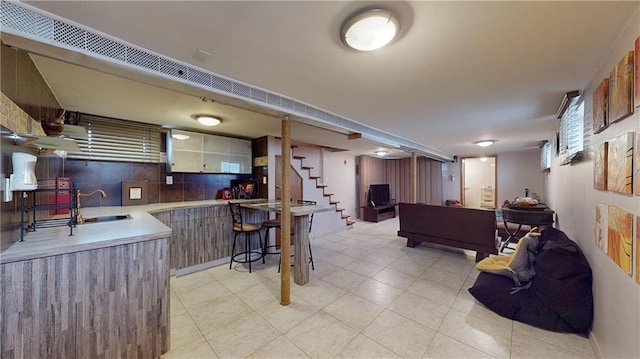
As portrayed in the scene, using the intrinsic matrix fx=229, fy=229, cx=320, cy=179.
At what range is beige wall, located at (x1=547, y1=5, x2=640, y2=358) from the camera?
121 cm

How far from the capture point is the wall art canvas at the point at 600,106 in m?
1.54

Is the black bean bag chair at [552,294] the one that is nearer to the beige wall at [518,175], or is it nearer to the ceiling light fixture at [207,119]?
the ceiling light fixture at [207,119]

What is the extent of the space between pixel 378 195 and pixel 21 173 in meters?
7.38

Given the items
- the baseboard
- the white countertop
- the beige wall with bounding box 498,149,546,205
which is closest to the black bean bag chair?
the baseboard

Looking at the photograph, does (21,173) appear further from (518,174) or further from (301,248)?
(518,174)

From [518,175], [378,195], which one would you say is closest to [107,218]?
[378,195]

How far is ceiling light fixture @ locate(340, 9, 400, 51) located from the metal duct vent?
107 cm

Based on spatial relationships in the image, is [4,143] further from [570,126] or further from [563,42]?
[570,126]

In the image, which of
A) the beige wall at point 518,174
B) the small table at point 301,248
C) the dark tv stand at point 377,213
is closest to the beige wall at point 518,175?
the beige wall at point 518,174

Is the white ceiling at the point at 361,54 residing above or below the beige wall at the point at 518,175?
above

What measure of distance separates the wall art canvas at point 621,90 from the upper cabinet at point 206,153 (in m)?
4.38

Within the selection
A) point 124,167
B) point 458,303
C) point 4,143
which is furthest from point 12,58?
point 458,303

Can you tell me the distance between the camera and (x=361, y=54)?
160 cm

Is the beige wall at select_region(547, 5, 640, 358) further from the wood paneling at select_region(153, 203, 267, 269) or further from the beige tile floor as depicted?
the wood paneling at select_region(153, 203, 267, 269)
